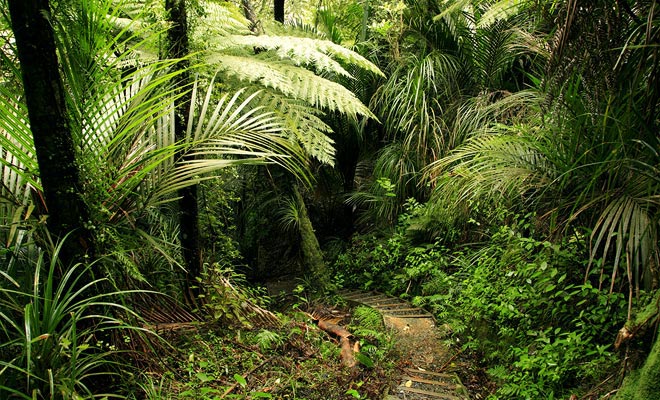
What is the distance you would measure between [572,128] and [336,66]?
1.92 metres

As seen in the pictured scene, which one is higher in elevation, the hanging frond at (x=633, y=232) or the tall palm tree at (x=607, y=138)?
the tall palm tree at (x=607, y=138)

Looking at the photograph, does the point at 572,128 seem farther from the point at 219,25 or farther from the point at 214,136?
the point at 219,25

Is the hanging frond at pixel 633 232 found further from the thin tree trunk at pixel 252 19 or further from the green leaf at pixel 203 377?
the thin tree trunk at pixel 252 19

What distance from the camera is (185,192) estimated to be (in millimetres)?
2764

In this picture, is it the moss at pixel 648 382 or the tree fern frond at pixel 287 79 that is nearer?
the moss at pixel 648 382

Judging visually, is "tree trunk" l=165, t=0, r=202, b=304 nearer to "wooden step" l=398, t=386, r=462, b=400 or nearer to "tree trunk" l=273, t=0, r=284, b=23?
"wooden step" l=398, t=386, r=462, b=400

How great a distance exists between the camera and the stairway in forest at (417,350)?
3146mm

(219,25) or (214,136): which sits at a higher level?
(219,25)

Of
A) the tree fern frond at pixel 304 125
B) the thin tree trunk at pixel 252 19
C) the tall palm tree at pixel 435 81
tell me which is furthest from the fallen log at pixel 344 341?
the thin tree trunk at pixel 252 19

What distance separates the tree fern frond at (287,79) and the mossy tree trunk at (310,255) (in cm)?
232

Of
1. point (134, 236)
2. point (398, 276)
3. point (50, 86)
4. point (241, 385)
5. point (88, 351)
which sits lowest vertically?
Answer: point (398, 276)

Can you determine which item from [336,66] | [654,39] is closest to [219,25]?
[336,66]

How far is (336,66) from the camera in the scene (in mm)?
3771

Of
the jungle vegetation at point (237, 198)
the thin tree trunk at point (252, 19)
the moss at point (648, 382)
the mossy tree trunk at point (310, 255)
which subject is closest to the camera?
the jungle vegetation at point (237, 198)
